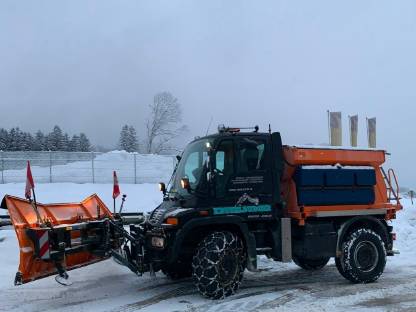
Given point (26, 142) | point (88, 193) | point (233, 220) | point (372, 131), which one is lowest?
point (88, 193)

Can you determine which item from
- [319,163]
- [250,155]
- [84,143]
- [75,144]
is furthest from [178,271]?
[84,143]

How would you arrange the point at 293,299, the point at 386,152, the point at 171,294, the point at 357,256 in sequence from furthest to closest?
the point at 386,152, the point at 357,256, the point at 171,294, the point at 293,299

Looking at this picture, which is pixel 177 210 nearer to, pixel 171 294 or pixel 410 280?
pixel 171 294

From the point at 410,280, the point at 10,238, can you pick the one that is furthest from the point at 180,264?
the point at 10,238

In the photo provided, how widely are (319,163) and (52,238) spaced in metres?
4.76

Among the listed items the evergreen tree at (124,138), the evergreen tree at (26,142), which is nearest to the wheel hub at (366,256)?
the evergreen tree at (26,142)

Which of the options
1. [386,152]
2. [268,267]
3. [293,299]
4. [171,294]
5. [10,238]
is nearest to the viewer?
[293,299]

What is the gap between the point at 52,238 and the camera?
7863 mm

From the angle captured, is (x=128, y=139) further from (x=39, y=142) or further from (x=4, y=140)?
(x=4, y=140)

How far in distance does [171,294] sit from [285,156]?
3.11 m

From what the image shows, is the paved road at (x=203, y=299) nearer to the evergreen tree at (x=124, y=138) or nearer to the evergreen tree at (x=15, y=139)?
the evergreen tree at (x=15, y=139)

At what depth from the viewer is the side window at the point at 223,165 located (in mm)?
8422

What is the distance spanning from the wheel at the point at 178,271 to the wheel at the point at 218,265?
64.2 inches

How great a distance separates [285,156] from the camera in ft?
29.8
